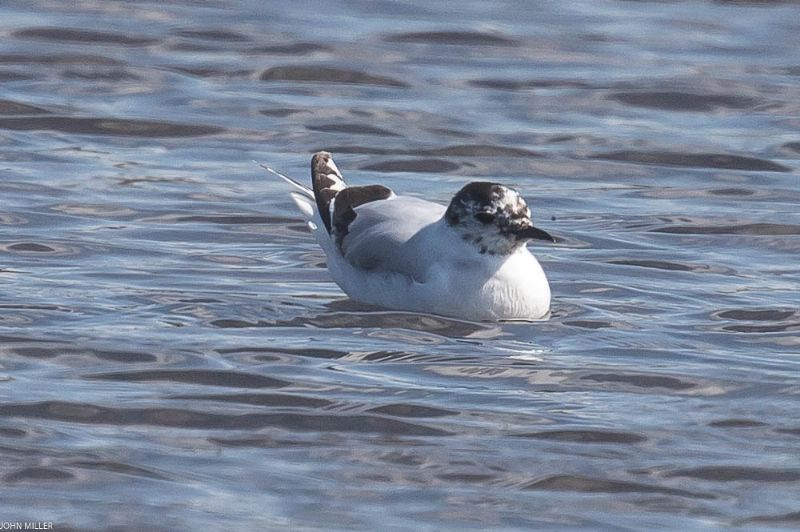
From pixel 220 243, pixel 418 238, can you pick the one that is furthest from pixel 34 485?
pixel 220 243

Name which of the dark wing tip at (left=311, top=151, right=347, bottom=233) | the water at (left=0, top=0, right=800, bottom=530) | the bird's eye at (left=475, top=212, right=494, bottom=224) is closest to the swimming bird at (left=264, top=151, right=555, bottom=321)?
the bird's eye at (left=475, top=212, right=494, bottom=224)

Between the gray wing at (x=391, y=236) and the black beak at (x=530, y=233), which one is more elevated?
the black beak at (x=530, y=233)

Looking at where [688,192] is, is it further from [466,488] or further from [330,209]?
[466,488]

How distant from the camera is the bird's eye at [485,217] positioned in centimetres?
1007

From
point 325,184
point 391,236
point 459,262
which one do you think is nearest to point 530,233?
point 459,262

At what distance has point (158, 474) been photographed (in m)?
7.53

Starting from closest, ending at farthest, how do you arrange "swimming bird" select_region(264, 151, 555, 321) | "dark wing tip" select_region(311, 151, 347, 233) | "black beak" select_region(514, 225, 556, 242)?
"black beak" select_region(514, 225, 556, 242) → "swimming bird" select_region(264, 151, 555, 321) → "dark wing tip" select_region(311, 151, 347, 233)

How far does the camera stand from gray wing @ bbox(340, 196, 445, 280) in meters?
10.2

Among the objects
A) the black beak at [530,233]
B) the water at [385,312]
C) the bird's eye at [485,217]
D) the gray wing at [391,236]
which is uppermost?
the bird's eye at [485,217]

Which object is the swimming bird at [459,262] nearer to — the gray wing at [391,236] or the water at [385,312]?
the gray wing at [391,236]

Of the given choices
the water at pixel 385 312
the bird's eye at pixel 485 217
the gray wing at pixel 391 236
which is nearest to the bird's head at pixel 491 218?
the bird's eye at pixel 485 217

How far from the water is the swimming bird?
0.41 ft

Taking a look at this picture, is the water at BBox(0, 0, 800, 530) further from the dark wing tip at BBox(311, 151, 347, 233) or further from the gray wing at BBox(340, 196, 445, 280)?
the dark wing tip at BBox(311, 151, 347, 233)

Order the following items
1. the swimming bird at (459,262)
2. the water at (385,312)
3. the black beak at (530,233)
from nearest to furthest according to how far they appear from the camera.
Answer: the water at (385,312)
the black beak at (530,233)
the swimming bird at (459,262)
